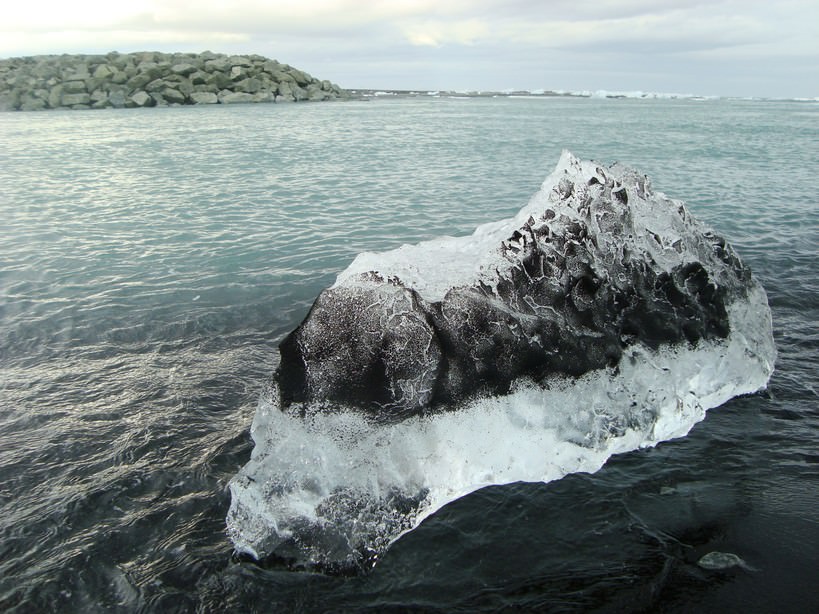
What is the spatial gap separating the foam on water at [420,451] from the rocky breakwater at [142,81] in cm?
5623

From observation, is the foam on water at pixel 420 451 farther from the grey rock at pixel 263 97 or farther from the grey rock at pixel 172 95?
the grey rock at pixel 263 97

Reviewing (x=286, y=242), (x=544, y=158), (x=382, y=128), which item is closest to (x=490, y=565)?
(x=286, y=242)

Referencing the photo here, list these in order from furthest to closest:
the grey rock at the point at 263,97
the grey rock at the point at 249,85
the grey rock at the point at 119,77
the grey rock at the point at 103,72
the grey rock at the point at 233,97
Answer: the grey rock at the point at 249,85 → the grey rock at the point at 263,97 → the grey rock at the point at 233,97 → the grey rock at the point at 119,77 → the grey rock at the point at 103,72

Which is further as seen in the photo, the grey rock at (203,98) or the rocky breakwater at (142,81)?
the grey rock at (203,98)

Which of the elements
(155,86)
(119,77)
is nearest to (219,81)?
(155,86)

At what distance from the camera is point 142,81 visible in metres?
55.0

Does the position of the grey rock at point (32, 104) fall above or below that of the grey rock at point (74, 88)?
below

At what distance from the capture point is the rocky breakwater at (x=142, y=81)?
169 ft

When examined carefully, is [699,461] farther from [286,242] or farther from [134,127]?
[134,127]

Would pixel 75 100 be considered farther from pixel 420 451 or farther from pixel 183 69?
pixel 420 451

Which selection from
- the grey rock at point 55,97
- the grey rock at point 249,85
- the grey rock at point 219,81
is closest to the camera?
the grey rock at point 55,97

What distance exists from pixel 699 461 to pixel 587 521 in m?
1.44

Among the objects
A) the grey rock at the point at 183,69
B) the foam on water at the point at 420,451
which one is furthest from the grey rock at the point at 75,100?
the foam on water at the point at 420,451

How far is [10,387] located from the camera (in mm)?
6727
